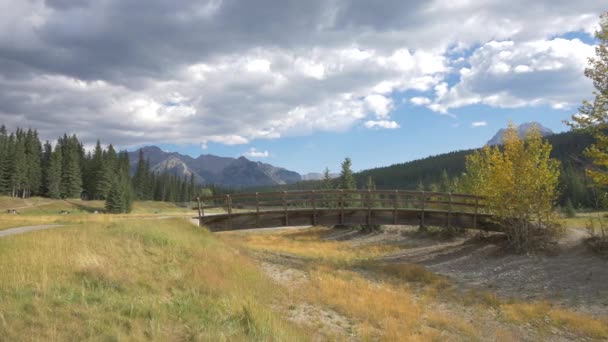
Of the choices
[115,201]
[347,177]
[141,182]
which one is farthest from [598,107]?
[141,182]

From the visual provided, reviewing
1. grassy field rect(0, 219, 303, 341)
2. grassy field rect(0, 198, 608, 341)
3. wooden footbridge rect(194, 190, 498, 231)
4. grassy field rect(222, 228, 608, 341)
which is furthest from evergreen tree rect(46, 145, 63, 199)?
grassy field rect(222, 228, 608, 341)

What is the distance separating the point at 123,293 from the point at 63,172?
99639 millimetres

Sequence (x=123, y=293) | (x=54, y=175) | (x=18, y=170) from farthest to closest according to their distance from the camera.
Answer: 1. (x=54, y=175)
2. (x=18, y=170)
3. (x=123, y=293)

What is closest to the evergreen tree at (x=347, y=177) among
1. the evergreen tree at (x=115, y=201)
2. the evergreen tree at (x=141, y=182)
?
the evergreen tree at (x=115, y=201)

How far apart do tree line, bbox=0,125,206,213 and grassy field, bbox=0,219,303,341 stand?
69.2 meters

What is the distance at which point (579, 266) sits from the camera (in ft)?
59.9

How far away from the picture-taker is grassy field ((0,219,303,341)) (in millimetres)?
7148

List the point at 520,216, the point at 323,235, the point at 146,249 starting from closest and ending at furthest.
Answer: the point at 146,249
the point at 520,216
the point at 323,235

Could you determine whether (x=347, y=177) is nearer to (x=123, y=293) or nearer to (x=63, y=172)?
(x=123, y=293)

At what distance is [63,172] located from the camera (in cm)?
9488

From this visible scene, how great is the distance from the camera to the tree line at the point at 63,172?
284 ft

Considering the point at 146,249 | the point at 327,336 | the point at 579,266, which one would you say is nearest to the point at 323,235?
the point at 579,266

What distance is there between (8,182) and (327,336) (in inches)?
3952

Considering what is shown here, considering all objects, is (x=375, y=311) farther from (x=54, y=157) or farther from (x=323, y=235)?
(x=54, y=157)
